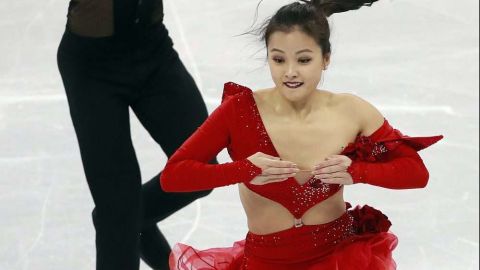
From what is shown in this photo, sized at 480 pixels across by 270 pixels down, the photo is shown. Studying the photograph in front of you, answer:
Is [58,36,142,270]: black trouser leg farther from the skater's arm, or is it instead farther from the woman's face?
the woman's face

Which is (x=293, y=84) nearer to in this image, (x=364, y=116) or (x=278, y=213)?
(x=364, y=116)

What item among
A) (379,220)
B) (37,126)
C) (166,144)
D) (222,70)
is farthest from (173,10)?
(379,220)

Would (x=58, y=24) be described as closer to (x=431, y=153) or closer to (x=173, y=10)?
(x=173, y=10)

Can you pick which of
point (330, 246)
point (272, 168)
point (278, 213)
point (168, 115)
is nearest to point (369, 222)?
point (330, 246)

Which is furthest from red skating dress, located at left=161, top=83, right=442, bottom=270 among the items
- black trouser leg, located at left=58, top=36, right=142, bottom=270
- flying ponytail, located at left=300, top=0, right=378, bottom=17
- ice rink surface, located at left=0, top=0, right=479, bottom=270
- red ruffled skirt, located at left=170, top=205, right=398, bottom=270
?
ice rink surface, located at left=0, top=0, right=479, bottom=270

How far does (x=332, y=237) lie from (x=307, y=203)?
114 mm

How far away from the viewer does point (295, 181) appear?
2.58 metres

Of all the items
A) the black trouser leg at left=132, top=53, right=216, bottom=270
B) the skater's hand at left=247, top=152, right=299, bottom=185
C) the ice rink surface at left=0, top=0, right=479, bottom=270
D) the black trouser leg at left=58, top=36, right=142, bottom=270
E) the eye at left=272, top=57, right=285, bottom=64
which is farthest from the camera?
the ice rink surface at left=0, top=0, right=479, bottom=270

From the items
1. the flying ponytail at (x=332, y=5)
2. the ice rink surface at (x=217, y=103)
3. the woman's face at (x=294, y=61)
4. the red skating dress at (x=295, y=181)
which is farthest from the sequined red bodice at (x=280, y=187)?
the ice rink surface at (x=217, y=103)

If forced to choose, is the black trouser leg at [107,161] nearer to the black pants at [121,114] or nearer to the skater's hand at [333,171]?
the black pants at [121,114]

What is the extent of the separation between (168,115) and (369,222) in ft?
2.54

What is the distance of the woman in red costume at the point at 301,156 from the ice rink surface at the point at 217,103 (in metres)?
1.04

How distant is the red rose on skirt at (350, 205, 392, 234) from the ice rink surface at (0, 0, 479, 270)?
37.9 inches

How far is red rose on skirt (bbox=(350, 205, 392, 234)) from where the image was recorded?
2.70 meters
